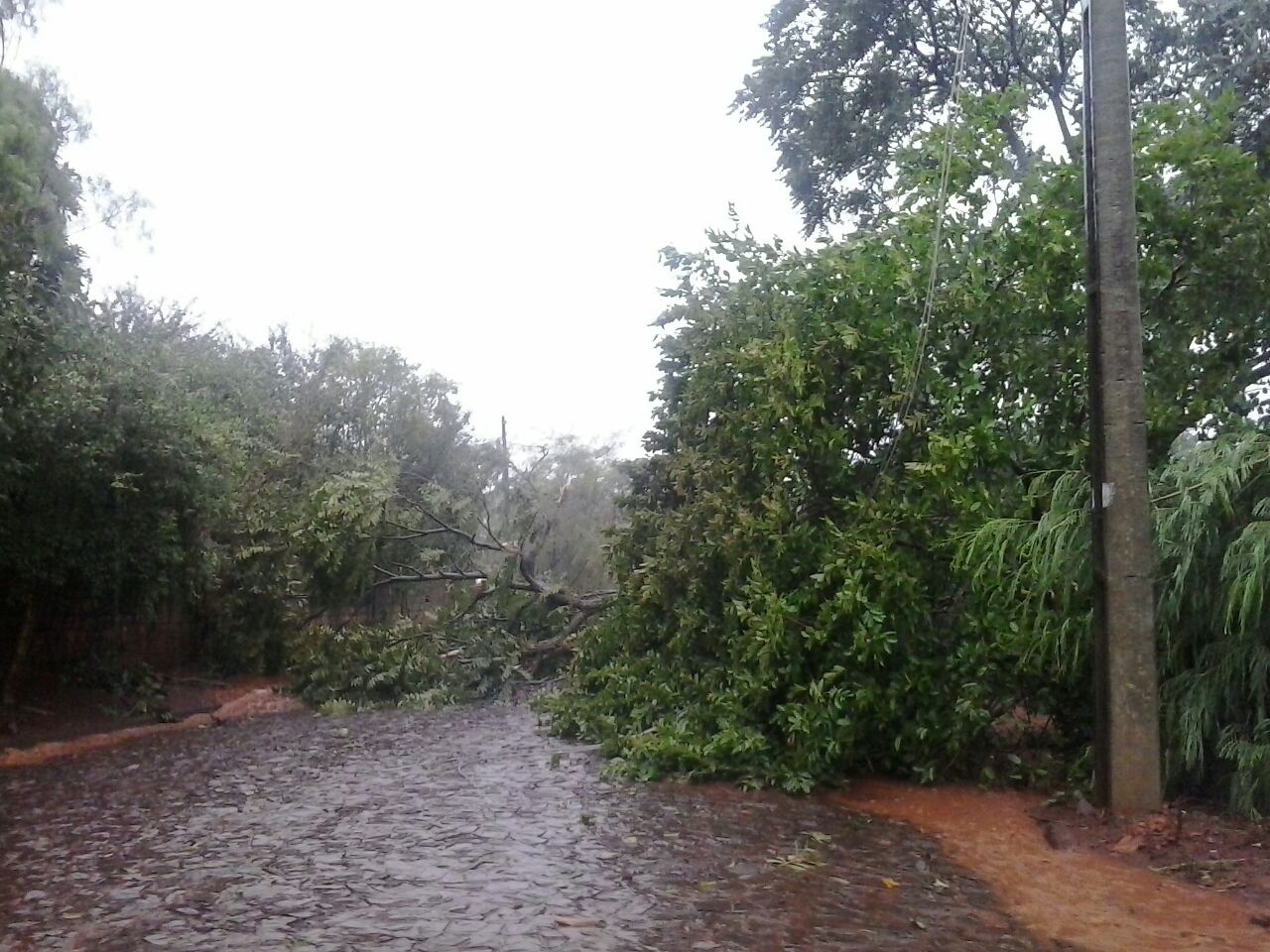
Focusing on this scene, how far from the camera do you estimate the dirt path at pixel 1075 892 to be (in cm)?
571

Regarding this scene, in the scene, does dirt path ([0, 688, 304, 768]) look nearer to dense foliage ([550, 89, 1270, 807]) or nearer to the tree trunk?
the tree trunk

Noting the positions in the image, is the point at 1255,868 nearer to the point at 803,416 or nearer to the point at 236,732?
the point at 803,416

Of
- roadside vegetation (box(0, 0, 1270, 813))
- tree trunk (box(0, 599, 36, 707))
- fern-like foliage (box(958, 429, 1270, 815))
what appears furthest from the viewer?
tree trunk (box(0, 599, 36, 707))

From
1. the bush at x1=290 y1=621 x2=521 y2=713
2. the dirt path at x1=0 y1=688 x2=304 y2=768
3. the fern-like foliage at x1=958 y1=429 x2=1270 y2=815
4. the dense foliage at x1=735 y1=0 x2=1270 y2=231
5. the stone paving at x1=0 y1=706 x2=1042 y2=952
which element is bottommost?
the dirt path at x1=0 y1=688 x2=304 y2=768

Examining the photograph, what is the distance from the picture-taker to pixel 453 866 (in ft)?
23.1

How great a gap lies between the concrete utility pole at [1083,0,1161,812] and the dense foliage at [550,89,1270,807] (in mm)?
1098

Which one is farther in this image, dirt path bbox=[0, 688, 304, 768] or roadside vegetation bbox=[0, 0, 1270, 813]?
dirt path bbox=[0, 688, 304, 768]

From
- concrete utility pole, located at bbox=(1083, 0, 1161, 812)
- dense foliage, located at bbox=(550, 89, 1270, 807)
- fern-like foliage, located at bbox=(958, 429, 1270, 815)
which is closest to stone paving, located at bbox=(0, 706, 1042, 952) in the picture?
dense foliage, located at bbox=(550, 89, 1270, 807)

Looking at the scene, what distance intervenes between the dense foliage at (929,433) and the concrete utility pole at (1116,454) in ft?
3.60

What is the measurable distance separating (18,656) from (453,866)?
9746 mm

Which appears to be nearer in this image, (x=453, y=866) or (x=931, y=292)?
(x=453, y=866)

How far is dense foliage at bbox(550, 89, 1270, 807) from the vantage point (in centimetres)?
921

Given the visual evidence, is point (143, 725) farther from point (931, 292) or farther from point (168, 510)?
point (931, 292)

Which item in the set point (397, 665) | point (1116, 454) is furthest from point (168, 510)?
point (1116, 454)
